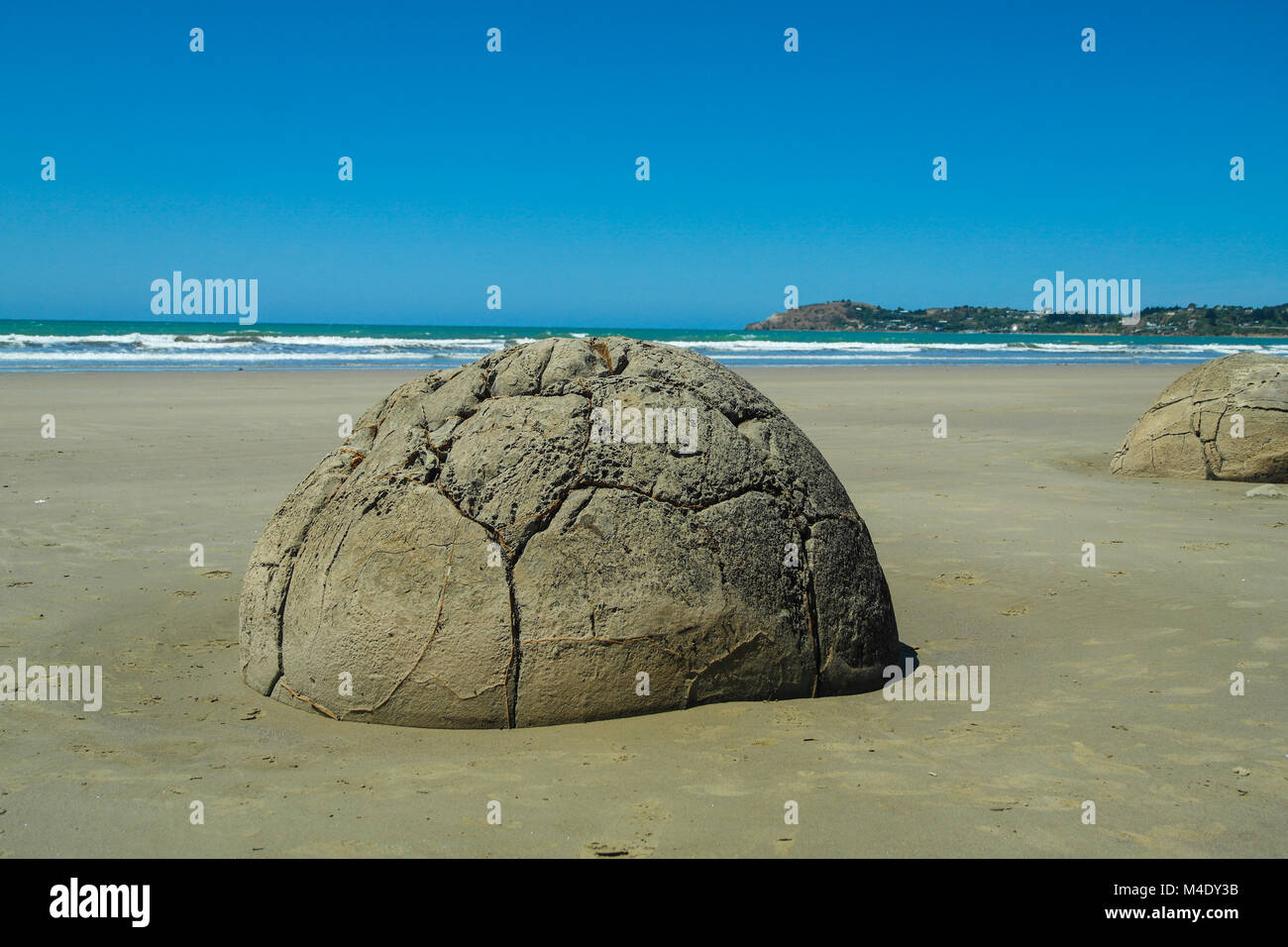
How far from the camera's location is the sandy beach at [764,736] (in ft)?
10.0

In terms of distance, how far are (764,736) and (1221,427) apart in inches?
311

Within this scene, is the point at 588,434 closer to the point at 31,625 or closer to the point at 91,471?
the point at 31,625

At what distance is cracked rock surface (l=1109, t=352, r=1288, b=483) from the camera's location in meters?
9.53

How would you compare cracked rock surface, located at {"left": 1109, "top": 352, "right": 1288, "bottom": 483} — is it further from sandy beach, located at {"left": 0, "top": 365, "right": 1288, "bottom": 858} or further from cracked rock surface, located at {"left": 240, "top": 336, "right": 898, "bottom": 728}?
cracked rock surface, located at {"left": 240, "top": 336, "right": 898, "bottom": 728}

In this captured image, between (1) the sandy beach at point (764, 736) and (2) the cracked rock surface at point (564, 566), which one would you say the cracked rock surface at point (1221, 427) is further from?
(2) the cracked rock surface at point (564, 566)

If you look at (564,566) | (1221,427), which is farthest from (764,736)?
(1221,427)

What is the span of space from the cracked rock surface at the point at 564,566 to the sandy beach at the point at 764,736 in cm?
14

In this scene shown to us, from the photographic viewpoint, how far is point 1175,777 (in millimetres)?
3449

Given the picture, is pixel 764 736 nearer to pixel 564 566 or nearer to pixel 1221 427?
pixel 564 566

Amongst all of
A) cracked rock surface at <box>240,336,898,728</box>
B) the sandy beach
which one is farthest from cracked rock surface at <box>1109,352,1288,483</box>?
cracked rock surface at <box>240,336,898,728</box>

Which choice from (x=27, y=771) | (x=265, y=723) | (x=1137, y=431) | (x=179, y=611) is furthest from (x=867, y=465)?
(x=27, y=771)

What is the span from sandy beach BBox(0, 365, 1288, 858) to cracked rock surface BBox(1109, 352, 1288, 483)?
4.65ft

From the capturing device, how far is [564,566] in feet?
12.4

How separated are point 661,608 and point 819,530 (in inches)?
32.0
